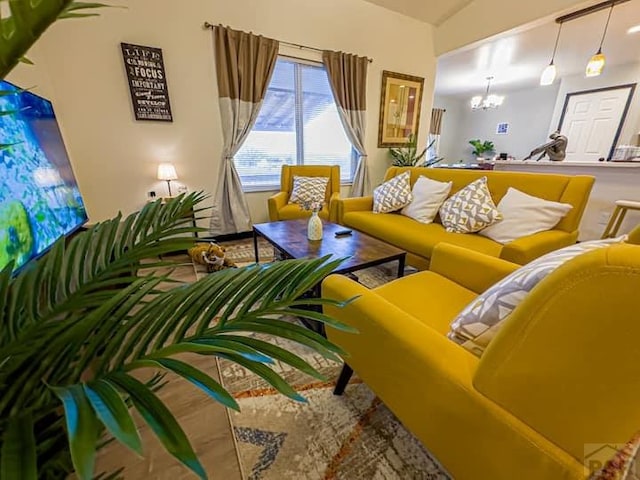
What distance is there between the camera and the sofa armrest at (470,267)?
119 cm

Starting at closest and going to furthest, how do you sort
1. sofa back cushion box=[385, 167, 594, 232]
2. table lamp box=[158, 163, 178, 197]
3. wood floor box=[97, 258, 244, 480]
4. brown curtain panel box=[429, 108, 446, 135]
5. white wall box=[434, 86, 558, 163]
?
wood floor box=[97, 258, 244, 480], sofa back cushion box=[385, 167, 594, 232], table lamp box=[158, 163, 178, 197], white wall box=[434, 86, 558, 163], brown curtain panel box=[429, 108, 446, 135]

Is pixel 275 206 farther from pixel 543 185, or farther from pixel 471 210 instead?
pixel 543 185

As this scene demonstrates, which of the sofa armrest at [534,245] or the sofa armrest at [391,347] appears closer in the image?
the sofa armrest at [391,347]

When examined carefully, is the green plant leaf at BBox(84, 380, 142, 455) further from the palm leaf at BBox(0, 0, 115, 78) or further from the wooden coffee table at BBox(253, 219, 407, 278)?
the wooden coffee table at BBox(253, 219, 407, 278)

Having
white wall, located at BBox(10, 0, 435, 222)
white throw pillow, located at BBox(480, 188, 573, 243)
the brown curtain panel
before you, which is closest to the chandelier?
the brown curtain panel

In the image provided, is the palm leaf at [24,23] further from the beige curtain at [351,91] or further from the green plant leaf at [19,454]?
→ the beige curtain at [351,91]

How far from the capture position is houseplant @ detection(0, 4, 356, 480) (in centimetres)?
23

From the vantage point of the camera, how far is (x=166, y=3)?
245cm

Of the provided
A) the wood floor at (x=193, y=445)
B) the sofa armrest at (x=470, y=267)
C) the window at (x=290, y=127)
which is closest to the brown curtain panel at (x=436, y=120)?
the window at (x=290, y=127)

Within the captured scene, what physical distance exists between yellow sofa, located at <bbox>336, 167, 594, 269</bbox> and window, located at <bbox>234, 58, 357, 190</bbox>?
138 cm

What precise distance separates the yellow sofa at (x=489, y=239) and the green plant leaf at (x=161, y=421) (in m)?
1.79

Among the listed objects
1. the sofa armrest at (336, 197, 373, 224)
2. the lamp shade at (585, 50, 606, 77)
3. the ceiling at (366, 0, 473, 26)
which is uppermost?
the ceiling at (366, 0, 473, 26)

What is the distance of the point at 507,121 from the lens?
636 centimetres

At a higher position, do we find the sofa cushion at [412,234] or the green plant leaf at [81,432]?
the green plant leaf at [81,432]
